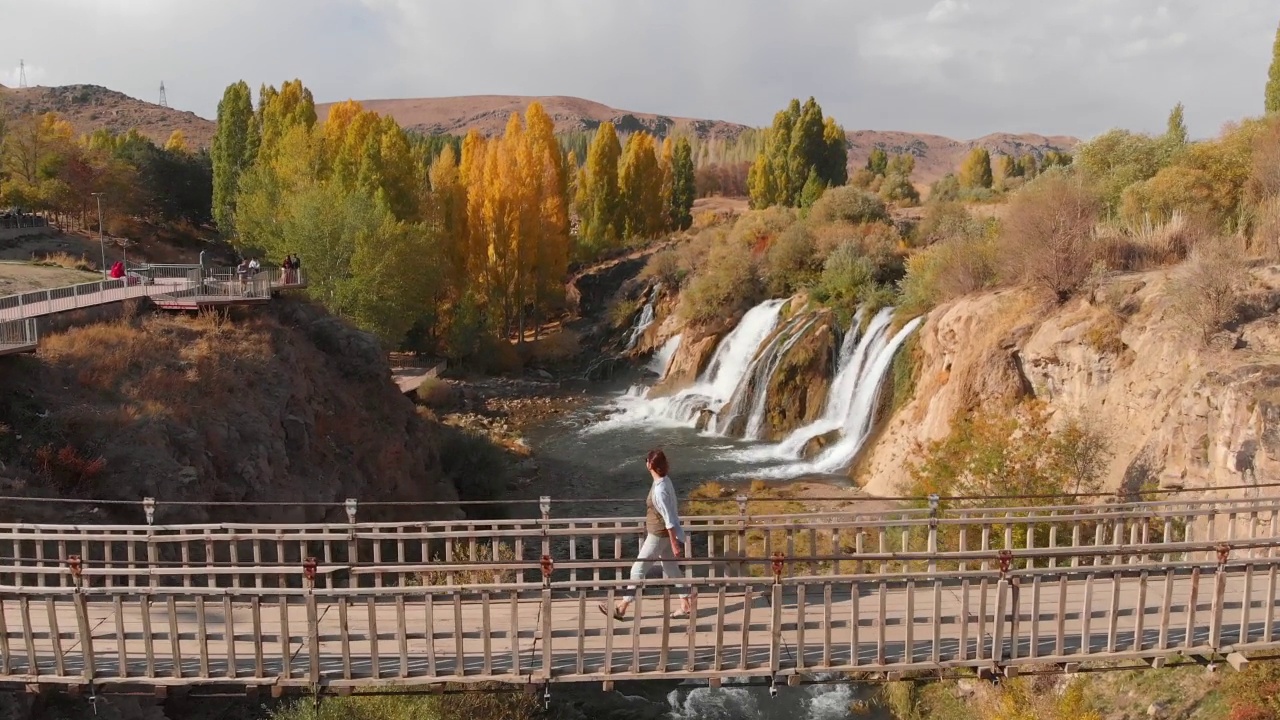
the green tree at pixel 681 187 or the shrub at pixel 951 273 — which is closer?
the shrub at pixel 951 273

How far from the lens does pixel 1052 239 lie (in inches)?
747

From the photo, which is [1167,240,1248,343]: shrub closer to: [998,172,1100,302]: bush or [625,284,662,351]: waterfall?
[998,172,1100,302]: bush

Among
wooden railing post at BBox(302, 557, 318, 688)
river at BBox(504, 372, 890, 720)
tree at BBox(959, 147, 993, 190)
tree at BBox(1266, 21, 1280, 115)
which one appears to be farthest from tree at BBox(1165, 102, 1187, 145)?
tree at BBox(959, 147, 993, 190)

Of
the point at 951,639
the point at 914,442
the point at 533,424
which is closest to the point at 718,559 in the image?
the point at 951,639

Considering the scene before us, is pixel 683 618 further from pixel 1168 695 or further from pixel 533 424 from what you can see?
pixel 533 424

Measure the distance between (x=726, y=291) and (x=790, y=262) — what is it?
261 cm

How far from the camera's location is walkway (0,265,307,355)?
50.2ft

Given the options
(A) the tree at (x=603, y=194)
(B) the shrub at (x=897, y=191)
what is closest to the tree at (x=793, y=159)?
(B) the shrub at (x=897, y=191)

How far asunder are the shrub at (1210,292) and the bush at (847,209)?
20.0m

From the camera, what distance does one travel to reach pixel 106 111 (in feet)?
382

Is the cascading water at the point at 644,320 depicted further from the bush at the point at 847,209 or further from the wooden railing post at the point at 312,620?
the wooden railing post at the point at 312,620

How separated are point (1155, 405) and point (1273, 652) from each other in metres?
7.88

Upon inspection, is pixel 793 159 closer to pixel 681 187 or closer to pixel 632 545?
pixel 681 187

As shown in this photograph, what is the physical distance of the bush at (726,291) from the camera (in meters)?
32.9
